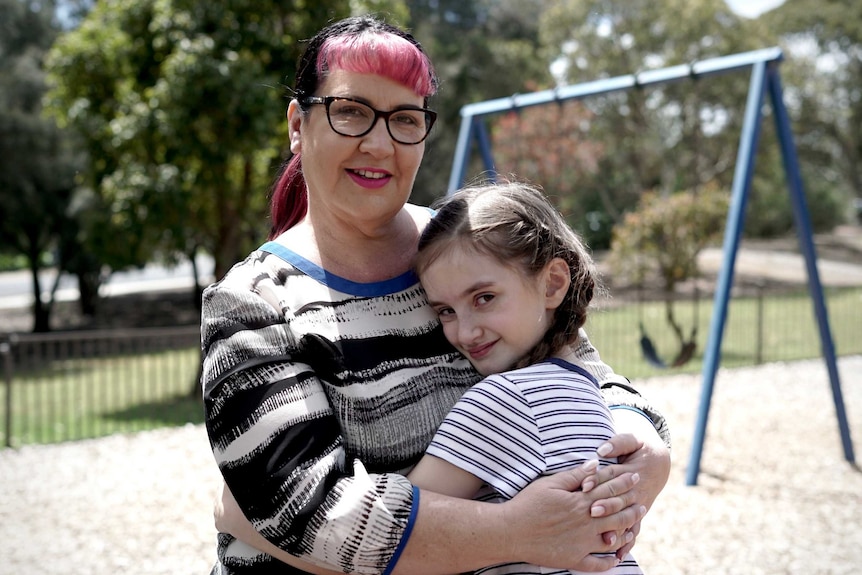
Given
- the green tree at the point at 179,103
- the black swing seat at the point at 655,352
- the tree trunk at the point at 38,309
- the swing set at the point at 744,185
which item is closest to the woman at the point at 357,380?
the swing set at the point at 744,185

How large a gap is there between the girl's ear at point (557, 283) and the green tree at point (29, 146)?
1660 cm

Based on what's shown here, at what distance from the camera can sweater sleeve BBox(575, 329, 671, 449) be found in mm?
1703

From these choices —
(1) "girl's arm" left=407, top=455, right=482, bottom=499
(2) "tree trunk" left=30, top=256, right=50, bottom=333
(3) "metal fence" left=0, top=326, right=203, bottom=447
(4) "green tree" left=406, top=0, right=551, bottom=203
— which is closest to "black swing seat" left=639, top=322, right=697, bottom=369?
(3) "metal fence" left=0, top=326, right=203, bottom=447

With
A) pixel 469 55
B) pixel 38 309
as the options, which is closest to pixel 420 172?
pixel 469 55

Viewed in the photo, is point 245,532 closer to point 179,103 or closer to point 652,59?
point 179,103

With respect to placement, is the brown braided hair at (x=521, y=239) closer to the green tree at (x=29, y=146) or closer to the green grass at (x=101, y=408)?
the green grass at (x=101, y=408)

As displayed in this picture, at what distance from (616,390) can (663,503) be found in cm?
407

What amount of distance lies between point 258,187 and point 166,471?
22.8 ft

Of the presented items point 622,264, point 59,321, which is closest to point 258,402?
point 622,264

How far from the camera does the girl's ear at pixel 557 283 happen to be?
1671 mm

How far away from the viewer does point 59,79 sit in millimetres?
11492

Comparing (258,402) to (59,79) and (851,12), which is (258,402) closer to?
(59,79)

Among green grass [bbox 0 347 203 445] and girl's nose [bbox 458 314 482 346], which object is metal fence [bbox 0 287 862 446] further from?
girl's nose [bbox 458 314 482 346]

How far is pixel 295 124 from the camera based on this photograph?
1.71 metres
